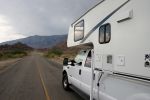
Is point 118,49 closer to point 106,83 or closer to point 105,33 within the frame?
point 105,33

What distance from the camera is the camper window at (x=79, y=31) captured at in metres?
8.58

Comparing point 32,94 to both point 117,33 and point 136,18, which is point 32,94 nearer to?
point 117,33

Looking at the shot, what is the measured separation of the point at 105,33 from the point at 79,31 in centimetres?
247

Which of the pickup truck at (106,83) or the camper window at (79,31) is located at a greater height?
the camper window at (79,31)

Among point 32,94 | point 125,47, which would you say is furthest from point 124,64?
point 32,94

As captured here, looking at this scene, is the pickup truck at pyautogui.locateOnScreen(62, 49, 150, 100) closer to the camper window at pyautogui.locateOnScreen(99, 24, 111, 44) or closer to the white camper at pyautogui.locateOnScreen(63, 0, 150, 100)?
the white camper at pyautogui.locateOnScreen(63, 0, 150, 100)

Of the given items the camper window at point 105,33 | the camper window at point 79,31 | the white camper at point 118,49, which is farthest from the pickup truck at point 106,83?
the camper window at point 105,33

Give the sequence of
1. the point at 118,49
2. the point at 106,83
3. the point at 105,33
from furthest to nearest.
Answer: the point at 105,33 → the point at 106,83 → the point at 118,49

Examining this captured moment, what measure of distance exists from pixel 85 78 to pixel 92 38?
1.60m

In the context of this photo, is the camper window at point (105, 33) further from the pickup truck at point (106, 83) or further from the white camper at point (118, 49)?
the pickup truck at point (106, 83)

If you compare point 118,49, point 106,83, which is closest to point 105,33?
point 118,49

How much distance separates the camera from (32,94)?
10867 millimetres

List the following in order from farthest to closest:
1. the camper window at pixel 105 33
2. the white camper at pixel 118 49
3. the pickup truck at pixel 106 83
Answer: the camper window at pixel 105 33
the pickup truck at pixel 106 83
the white camper at pixel 118 49

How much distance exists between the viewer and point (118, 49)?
19.0 feet
